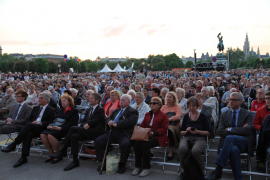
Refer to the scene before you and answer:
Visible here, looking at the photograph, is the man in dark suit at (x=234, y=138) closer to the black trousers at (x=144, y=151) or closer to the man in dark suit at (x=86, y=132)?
the black trousers at (x=144, y=151)

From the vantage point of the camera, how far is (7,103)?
23.9 feet

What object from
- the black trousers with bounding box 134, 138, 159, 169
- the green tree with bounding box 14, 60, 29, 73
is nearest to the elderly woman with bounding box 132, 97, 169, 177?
the black trousers with bounding box 134, 138, 159, 169

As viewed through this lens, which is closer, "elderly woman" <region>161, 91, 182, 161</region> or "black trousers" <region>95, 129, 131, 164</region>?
"black trousers" <region>95, 129, 131, 164</region>

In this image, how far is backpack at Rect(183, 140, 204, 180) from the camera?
3.65m

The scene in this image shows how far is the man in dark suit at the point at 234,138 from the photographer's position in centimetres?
363

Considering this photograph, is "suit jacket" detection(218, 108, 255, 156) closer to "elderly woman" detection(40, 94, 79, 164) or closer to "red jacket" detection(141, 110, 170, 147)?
"red jacket" detection(141, 110, 170, 147)

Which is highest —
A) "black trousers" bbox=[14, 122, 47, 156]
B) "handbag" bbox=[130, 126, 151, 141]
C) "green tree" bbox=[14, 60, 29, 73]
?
"green tree" bbox=[14, 60, 29, 73]

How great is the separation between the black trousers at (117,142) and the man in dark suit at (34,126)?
5.44ft

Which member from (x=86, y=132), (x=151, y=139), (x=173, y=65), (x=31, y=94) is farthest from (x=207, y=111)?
(x=173, y=65)

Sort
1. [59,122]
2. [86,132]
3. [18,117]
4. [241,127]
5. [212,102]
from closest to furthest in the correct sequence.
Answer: [241,127], [86,132], [59,122], [18,117], [212,102]

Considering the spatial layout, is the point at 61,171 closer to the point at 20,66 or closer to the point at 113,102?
the point at 113,102

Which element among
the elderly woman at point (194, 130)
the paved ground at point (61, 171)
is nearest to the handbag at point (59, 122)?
the paved ground at point (61, 171)

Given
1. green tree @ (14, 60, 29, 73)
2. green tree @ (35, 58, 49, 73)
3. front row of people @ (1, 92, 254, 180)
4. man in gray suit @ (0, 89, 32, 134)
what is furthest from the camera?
green tree @ (35, 58, 49, 73)

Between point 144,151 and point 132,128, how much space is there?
685 mm
